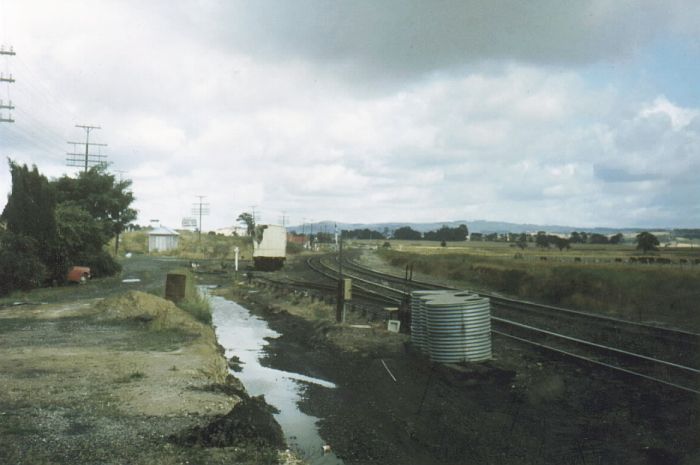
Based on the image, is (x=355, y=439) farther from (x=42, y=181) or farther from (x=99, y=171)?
(x=99, y=171)

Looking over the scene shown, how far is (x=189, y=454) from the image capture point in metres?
6.55

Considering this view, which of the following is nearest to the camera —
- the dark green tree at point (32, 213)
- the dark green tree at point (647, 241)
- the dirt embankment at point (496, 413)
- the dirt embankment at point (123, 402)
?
the dirt embankment at point (123, 402)

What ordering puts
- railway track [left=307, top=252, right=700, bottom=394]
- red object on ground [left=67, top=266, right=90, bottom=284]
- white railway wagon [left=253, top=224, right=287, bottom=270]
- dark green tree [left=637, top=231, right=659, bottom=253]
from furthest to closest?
dark green tree [left=637, top=231, right=659, bottom=253] < white railway wagon [left=253, top=224, right=287, bottom=270] < red object on ground [left=67, top=266, right=90, bottom=284] < railway track [left=307, top=252, right=700, bottom=394]

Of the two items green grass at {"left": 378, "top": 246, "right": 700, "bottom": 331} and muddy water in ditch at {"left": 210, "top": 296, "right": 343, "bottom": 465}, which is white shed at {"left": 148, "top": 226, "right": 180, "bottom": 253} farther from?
muddy water in ditch at {"left": 210, "top": 296, "right": 343, "bottom": 465}

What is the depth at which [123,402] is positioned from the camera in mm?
8492

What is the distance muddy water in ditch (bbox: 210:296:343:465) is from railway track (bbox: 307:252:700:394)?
19.9 feet

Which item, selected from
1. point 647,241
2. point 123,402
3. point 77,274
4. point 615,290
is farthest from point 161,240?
point 123,402

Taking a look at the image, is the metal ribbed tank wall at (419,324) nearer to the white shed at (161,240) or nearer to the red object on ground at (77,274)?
the red object on ground at (77,274)

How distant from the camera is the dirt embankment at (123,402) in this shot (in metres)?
6.60

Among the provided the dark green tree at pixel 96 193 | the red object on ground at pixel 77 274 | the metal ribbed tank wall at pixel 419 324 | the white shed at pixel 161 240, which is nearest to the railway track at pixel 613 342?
the metal ribbed tank wall at pixel 419 324

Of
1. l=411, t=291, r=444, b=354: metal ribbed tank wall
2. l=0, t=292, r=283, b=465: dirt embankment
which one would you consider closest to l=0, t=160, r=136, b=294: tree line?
l=0, t=292, r=283, b=465: dirt embankment

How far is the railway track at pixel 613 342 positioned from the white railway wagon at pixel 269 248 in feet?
94.6

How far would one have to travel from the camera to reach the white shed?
275 feet

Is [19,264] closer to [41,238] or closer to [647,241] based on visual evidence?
[41,238]
